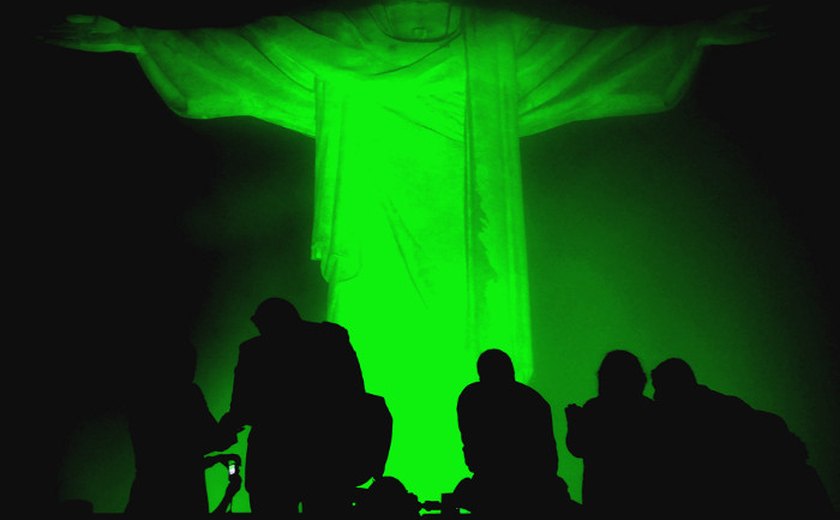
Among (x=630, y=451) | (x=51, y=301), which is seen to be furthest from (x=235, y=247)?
(x=630, y=451)

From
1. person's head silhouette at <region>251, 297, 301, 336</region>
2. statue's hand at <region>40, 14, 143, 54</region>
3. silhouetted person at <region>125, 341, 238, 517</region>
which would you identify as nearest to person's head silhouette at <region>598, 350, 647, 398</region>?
person's head silhouette at <region>251, 297, 301, 336</region>

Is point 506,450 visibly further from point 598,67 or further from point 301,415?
point 598,67

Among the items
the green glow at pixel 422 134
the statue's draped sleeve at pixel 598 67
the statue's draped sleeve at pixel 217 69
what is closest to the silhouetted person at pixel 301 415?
the green glow at pixel 422 134

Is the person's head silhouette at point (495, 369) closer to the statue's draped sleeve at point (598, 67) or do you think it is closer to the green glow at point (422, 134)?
the green glow at point (422, 134)

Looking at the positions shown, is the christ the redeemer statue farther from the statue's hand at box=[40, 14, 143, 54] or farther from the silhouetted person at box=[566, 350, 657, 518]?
the silhouetted person at box=[566, 350, 657, 518]

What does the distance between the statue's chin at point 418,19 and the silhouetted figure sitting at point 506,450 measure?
217cm

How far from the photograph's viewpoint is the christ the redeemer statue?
3895 mm

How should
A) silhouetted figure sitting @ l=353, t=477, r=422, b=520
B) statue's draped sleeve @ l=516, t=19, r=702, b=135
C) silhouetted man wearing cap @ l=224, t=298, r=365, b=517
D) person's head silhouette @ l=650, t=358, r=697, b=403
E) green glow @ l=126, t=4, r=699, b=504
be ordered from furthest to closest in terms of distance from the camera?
statue's draped sleeve @ l=516, t=19, r=702, b=135 < green glow @ l=126, t=4, r=699, b=504 < person's head silhouette @ l=650, t=358, r=697, b=403 < silhouetted man wearing cap @ l=224, t=298, r=365, b=517 < silhouetted figure sitting @ l=353, t=477, r=422, b=520

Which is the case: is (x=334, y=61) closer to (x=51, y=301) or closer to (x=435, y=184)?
(x=435, y=184)

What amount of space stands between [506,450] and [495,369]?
0.30 m

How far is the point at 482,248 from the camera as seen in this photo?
3.93m

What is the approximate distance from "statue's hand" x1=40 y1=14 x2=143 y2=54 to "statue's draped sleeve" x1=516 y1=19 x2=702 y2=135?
7.07 ft

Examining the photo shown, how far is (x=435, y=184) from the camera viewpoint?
4289mm

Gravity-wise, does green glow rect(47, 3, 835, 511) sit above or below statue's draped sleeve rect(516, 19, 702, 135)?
below
